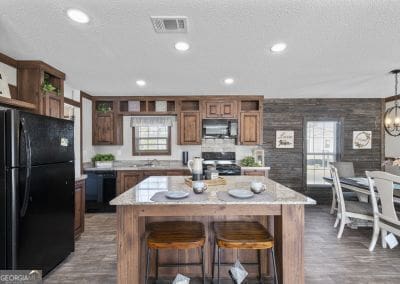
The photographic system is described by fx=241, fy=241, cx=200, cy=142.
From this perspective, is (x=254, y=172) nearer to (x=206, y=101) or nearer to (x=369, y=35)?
(x=206, y=101)

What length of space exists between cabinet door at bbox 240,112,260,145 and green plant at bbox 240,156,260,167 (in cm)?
38

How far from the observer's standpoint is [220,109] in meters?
5.07

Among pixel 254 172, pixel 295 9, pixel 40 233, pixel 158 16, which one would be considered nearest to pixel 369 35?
pixel 295 9

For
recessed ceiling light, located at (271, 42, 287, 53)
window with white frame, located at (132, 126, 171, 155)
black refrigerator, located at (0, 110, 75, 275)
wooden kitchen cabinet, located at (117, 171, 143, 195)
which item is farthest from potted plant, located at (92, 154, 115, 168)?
recessed ceiling light, located at (271, 42, 287, 53)

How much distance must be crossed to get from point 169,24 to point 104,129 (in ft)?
11.8

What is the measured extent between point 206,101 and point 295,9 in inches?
129

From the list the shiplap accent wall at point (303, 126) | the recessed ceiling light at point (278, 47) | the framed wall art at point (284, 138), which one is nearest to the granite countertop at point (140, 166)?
the shiplap accent wall at point (303, 126)

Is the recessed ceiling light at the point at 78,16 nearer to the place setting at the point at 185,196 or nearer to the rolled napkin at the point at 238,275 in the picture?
the place setting at the point at 185,196

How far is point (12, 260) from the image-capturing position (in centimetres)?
203

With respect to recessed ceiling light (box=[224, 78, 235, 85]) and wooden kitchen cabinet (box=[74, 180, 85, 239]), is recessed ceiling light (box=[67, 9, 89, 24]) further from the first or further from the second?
recessed ceiling light (box=[224, 78, 235, 85])

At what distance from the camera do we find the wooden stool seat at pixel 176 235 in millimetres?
1828

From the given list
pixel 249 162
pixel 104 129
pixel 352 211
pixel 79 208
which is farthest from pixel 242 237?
pixel 104 129

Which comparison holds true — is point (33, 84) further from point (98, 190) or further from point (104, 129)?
point (98, 190)

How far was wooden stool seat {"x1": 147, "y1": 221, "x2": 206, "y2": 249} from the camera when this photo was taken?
6.00ft
